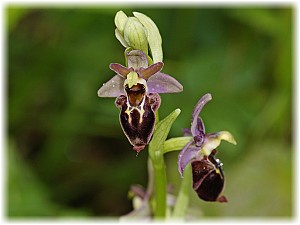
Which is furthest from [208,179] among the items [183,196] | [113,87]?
[113,87]

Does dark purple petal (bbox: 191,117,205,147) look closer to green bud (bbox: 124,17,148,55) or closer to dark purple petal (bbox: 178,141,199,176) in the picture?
dark purple petal (bbox: 178,141,199,176)

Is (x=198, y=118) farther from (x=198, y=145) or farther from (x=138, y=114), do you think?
(x=138, y=114)

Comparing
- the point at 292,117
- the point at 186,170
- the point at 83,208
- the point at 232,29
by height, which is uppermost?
the point at 232,29

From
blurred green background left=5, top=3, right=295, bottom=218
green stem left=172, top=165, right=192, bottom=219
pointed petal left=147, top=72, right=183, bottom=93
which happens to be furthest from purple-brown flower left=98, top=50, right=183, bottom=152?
blurred green background left=5, top=3, right=295, bottom=218

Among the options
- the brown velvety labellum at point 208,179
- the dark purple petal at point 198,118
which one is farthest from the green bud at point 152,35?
the brown velvety labellum at point 208,179

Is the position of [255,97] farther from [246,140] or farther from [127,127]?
[127,127]

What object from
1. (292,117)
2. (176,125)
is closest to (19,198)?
(176,125)

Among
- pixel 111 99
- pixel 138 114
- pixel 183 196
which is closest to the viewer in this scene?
pixel 138 114
